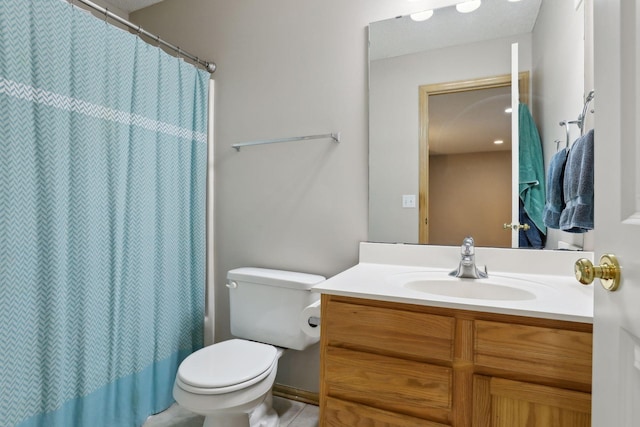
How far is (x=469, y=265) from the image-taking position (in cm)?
133

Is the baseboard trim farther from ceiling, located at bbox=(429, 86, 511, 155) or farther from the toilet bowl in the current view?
ceiling, located at bbox=(429, 86, 511, 155)

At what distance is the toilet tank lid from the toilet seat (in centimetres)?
30

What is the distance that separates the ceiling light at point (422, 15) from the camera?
4.98ft

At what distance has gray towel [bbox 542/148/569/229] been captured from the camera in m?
1.26

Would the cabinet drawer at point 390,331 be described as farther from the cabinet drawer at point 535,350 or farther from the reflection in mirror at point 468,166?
the reflection in mirror at point 468,166

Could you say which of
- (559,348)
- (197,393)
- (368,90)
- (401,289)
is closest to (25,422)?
(197,393)

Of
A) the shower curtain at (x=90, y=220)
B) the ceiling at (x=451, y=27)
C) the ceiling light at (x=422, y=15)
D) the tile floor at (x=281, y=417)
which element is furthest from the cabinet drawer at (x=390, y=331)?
the ceiling light at (x=422, y=15)

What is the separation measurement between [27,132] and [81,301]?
69cm

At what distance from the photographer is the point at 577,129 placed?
4.13 ft

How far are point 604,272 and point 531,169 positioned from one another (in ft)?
2.97

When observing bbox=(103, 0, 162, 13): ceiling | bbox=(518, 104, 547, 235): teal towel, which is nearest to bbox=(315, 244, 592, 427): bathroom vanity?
bbox=(518, 104, 547, 235): teal towel

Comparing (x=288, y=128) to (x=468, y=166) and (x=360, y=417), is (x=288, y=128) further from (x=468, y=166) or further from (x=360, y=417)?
(x=360, y=417)

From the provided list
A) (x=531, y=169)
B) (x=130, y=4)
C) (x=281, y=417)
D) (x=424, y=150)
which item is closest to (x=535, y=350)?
(x=531, y=169)

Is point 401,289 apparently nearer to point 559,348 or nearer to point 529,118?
point 559,348
